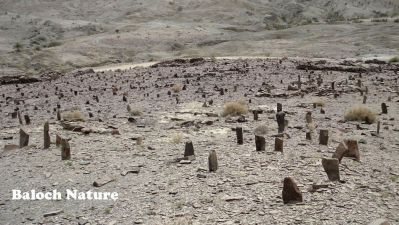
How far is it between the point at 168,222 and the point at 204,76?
2183cm

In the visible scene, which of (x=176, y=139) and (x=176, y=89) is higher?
(x=176, y=139)

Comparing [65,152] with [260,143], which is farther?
[260,143]

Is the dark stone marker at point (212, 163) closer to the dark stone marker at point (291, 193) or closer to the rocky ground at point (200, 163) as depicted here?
the rocky ground at point (200, 163)

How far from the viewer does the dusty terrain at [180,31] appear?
45.9 meters

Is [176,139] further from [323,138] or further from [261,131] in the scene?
[323,138]

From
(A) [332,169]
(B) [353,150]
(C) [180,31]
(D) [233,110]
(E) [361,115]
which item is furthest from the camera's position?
(C) [180,31]

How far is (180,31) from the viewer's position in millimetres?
61438

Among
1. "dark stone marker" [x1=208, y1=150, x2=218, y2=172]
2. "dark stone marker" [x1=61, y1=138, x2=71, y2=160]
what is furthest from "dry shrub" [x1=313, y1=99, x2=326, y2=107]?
"dark stone marker" [x1=61, y1=138, x2=71, y2=160]

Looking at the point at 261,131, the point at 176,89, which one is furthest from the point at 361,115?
the point at 176,89

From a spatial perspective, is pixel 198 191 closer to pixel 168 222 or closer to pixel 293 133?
pixel 168 222

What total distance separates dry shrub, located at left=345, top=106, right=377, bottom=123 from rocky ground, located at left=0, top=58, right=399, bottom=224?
0.36m

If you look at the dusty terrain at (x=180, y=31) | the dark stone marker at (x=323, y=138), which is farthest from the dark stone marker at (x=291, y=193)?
the dusty terrain at (x=180, y=31)

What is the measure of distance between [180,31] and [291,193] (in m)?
55.2

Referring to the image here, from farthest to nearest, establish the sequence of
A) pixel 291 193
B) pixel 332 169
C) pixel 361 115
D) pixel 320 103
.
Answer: pixel 320 103, pixel 361 115, pixel 332 169, pixel 291 193
